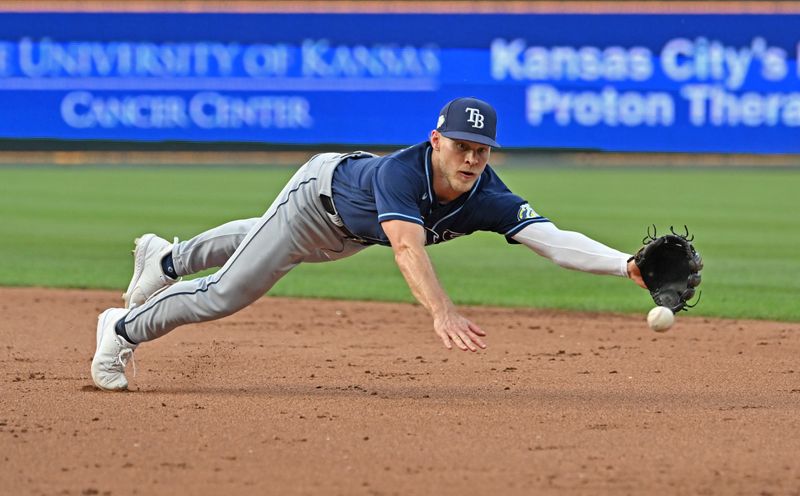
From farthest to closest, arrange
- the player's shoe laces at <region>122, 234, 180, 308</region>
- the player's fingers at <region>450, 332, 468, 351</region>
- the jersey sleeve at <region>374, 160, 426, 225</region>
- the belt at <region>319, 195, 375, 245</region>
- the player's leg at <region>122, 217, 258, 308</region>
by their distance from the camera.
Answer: the player's shoe laces at <region>122, 234, 180, 308</region> < the player's leg at <region>122, 217, 258, 308</region> < the belt at <region>319, 195, 375, 245</region> < the jersey sleeve at <region>374, 160, 426, 225</region> < the player's fingers at <region>450, 332, 468, 351</region>

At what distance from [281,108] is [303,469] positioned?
681 inches

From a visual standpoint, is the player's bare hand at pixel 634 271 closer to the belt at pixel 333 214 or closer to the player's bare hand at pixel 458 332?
the player's bare hand at pixel 458 332

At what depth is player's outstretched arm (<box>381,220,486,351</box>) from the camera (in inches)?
174

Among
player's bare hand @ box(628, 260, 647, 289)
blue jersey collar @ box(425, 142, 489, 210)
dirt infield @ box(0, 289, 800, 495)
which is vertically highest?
blue jersey collar @ box(425, 142, 489, 210)

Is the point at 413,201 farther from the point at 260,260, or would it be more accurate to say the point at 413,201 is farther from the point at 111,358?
the point at 111,358

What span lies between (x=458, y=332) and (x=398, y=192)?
0.66m

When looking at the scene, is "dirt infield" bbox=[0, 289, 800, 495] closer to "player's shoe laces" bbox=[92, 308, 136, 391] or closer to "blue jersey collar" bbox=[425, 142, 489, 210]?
"player's shoe laces" bbox=[92, 308, 136, 391]

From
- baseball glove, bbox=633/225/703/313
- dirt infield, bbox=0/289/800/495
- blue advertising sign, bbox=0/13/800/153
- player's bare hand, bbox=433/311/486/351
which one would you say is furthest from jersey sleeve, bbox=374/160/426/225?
blue advertising sign, bbox=0/13/800/153

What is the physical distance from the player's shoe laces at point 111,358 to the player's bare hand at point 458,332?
159 cm

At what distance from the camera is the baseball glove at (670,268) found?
491 centimetres

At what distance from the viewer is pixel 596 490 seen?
12.2ft

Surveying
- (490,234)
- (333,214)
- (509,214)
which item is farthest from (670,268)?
(490,234)

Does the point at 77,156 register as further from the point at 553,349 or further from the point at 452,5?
the point at 553,349

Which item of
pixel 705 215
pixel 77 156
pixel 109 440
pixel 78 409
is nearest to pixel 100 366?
pixel 78 409
